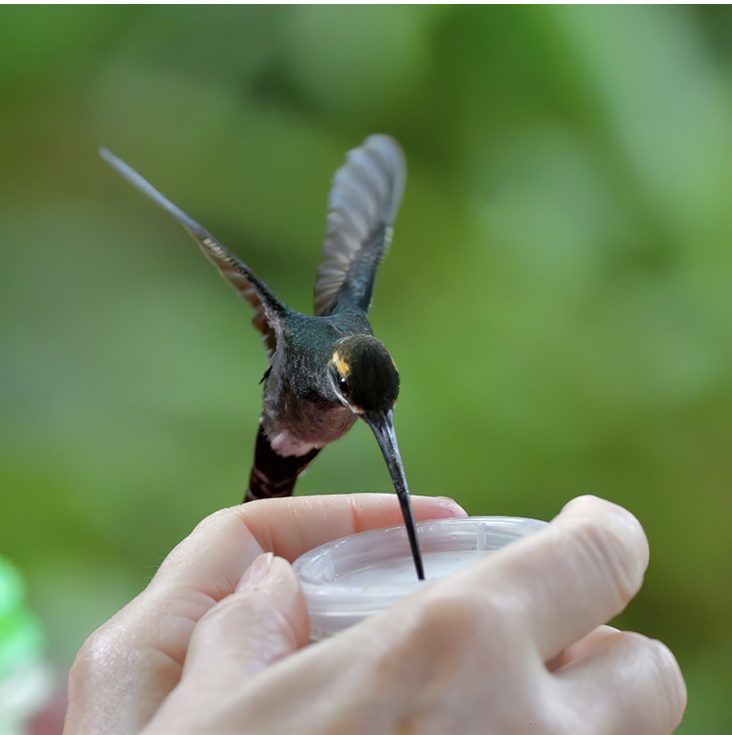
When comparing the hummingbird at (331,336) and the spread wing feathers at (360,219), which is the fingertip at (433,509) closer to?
the hummingbird at (331,336)

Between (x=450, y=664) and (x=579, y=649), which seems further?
(x=579, y=649)

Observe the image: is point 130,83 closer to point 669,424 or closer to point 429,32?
point 429,32

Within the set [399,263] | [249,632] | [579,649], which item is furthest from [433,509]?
[399,263]

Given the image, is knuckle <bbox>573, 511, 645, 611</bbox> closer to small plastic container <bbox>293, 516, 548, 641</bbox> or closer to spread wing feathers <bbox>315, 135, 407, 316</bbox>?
small plastic container <bbox>293, 516, 548, 641</bbox>

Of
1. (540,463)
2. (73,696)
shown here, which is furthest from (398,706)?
(540,463)

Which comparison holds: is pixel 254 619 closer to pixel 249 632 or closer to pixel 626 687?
pixel 249 632

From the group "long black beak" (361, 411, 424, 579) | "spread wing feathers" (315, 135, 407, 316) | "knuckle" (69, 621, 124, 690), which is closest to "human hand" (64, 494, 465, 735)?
"knuckle" (69, 621, 124, 690)
